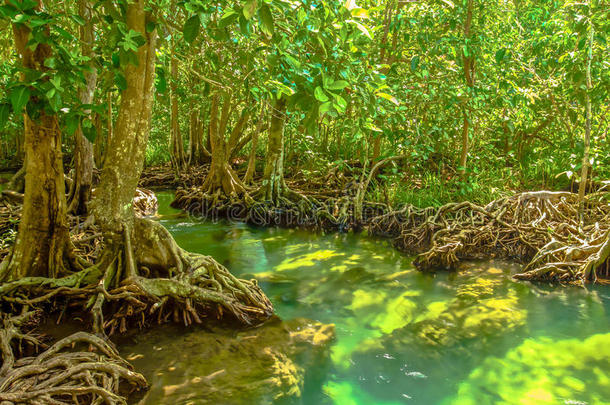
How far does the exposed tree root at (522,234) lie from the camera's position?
5.66 meters

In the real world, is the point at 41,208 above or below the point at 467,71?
below

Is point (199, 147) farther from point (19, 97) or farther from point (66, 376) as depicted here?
point (66, 376)

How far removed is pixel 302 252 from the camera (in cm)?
727

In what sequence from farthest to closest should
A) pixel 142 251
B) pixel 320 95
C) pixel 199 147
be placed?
pixel 199 147 → pixel 142 251 → pixel 320 95

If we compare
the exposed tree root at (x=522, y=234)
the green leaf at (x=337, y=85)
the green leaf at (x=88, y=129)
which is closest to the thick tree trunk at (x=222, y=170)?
the exposed tree root at (x=522, y=234)

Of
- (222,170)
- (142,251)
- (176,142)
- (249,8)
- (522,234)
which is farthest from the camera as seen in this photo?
(176,142)

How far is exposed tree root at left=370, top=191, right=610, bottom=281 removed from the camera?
18.6ft

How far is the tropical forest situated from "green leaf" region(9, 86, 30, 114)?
0.05 feet

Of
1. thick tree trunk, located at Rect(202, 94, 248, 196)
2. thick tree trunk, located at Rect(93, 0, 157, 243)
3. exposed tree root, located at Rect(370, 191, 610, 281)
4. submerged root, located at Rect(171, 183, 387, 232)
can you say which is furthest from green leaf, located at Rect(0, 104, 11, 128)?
thick tree trunk, located at Rect(202, 94, 248, 196)

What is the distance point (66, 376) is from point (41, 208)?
1779 millimetres

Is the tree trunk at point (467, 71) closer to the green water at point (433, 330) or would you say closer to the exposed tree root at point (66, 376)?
the green water at point (433, 330)

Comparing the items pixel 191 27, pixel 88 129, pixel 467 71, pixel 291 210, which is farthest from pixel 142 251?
pixel 467 71

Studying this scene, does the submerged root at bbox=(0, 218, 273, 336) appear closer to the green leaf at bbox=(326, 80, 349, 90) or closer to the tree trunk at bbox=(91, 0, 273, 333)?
the tree trunk at bbox=(91, 0, 273, 333)

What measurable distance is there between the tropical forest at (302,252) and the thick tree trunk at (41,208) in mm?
18
